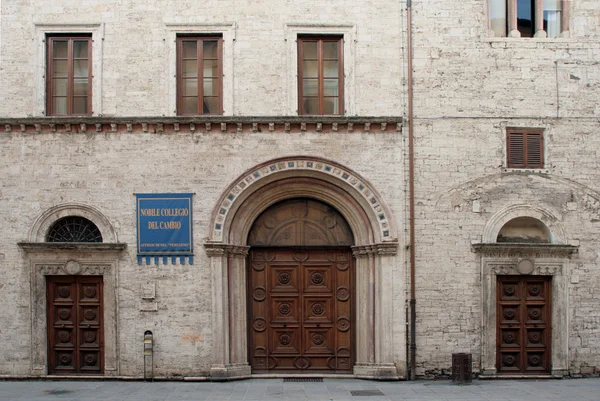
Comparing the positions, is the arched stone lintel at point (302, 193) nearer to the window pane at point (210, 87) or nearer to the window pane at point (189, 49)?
the window pane at point (210, 87)

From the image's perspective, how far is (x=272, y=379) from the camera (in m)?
15.5

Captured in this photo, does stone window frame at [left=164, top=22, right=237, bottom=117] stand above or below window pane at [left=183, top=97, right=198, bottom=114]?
above

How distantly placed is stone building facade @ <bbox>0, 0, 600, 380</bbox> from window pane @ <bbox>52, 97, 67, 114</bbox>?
3.4 inches

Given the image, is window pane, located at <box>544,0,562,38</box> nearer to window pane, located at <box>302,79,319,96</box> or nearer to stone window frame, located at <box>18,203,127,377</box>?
window pane, located at <box>302,79,319,96</box>

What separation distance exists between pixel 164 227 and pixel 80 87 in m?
3.66

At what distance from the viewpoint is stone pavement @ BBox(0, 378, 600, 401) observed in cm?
1342

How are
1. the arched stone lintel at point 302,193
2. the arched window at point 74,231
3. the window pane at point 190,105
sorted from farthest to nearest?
the window pane at point 190,105, the arched window at point 74,231, the arched stone lintel at point 302,193

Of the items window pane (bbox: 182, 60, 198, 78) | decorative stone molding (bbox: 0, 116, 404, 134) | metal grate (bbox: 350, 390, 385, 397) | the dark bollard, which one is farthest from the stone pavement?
window pane (bbox: 182, 60, 198, 78)

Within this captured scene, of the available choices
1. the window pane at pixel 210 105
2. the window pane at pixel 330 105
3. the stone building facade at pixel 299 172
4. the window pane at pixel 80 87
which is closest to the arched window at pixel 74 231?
the stone building facade at pixel 299 172

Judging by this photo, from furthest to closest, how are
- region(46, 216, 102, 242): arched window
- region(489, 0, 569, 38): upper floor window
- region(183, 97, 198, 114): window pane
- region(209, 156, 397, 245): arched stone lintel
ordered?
region(489, 0, 569, 38): upper floor window < region(183, 97, 198, 114): window pane < region(46, 216, 102, 242): arched window < region(209, 156, 397, 245): arched stone lintel

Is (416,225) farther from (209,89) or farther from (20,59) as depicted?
(20,59)

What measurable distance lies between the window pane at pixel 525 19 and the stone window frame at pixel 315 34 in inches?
150

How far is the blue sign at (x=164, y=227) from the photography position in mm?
15297

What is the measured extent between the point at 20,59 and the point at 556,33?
11907 millimetres
